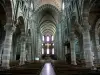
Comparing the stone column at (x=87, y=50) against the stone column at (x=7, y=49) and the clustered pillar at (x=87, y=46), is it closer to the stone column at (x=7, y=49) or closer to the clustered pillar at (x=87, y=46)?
the clustered pillar at (x=87, y=46)

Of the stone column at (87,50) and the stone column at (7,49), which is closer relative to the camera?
the stone column at (87,50)

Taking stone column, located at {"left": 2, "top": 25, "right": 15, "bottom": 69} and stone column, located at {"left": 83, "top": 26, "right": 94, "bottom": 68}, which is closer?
stone column, located at {"left": 83, "top": 26, "right": 94, "bottom": 68}

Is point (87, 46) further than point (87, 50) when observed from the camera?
Yes

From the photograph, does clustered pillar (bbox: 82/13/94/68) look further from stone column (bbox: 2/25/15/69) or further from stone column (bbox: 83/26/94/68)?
stone column (bbox: 2/25/15/69)

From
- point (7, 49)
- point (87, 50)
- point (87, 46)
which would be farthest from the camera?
point (7, 49)

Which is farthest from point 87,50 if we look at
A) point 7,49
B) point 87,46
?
point 7,49

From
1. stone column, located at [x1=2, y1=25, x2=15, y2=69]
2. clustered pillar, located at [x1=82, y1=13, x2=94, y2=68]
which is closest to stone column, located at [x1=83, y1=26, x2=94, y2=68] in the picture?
clustered pillar, located at [x1=82, y1=13, x2=94, y2=68]

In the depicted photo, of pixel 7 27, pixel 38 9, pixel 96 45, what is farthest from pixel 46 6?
pixel 7 27

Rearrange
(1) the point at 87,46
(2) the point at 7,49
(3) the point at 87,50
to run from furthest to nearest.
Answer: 1. (2) the point at 7,49
2. (1) the point at 87,46
3. (3) the point at 87,50

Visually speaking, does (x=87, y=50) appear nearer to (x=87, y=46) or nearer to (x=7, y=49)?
(x=87, y=46)

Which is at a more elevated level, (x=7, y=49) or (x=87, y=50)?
(x=7, y=49)

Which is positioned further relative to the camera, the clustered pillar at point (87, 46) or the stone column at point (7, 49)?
the stone column at point (7, 49)

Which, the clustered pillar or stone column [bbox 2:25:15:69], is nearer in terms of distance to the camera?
the clustered pillar

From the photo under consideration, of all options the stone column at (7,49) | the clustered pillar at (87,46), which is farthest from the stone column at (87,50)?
the stone column at (7,49)
